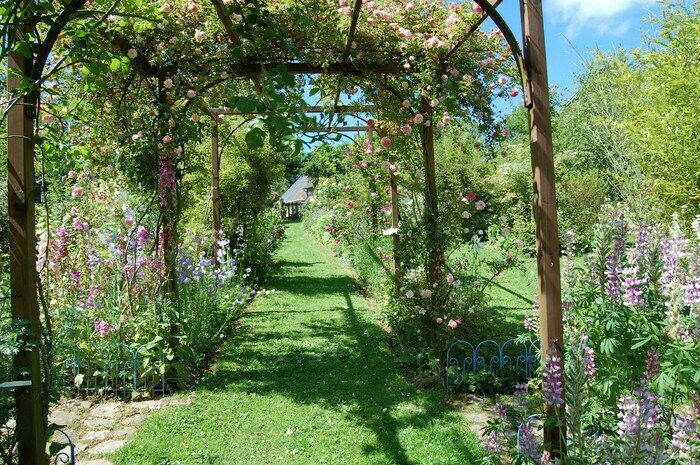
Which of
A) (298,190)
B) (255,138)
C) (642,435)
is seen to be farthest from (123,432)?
(298,190)

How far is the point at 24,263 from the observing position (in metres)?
2.49

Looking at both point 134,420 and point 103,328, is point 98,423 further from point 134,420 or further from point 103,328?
point 103,328

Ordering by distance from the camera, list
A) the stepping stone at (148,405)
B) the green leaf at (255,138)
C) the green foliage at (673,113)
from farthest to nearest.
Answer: the green foliage at (673,113) → the stepping stone at (148,405) → the green leaf at (255,138)

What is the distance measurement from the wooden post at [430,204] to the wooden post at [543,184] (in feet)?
Answer: 7.45

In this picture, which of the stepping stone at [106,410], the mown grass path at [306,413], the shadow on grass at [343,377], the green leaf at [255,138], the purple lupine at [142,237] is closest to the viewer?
the green leaf at [255,138]

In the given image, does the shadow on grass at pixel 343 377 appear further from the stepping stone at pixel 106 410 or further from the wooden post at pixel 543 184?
the wooden post at pixel 543 184

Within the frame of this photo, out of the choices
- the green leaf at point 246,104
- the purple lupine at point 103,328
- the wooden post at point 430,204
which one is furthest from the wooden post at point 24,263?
the wooden post at point 430,204

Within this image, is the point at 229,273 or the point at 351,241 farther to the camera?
the point at 351,241

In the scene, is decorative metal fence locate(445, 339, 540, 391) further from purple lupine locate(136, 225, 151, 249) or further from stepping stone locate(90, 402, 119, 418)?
purple lupine locate(136, 225, 151, 249)

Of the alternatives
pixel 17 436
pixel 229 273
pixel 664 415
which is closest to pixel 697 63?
pixel 664 415

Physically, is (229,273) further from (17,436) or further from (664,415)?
(664,415)

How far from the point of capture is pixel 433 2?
4891 mm

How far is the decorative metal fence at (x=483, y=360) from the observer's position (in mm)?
4297

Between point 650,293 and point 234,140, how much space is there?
7.59 metres
